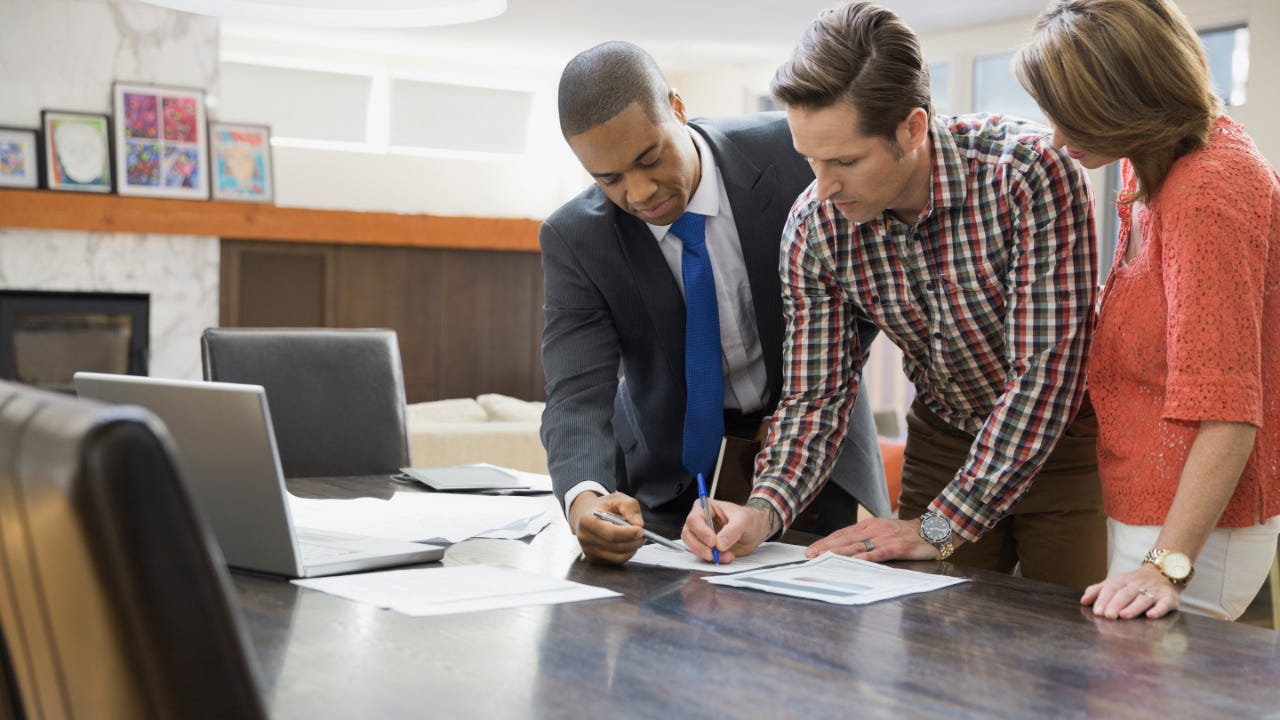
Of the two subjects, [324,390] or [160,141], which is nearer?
[324,390]

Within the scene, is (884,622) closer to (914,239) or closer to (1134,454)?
(1134,454)

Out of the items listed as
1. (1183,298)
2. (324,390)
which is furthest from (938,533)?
(324,390)

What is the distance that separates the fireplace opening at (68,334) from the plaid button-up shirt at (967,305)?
572cm

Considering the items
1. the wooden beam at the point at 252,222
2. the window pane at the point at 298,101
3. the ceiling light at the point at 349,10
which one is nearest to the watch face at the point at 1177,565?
the ceiling light at the point at 349,10

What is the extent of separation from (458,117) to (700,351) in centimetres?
742

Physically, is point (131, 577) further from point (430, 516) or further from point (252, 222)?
point (252, 222)

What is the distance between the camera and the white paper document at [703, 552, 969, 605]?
4.62 feet

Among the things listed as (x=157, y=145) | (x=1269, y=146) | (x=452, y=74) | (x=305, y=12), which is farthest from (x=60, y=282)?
(x=1269, y=146)

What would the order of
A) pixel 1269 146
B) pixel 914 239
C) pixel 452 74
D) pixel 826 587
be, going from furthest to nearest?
pixel 452 74
pixel 1269 146
pixel 914 239
pixel 826 587

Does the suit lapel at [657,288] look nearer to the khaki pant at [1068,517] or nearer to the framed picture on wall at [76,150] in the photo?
the khaki pant at [1068,517]

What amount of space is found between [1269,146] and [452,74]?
5.34 m

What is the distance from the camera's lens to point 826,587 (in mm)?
1443

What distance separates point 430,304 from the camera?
8234mm

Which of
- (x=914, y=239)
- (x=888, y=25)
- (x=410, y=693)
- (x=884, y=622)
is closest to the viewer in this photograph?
(x=410, y=693)
